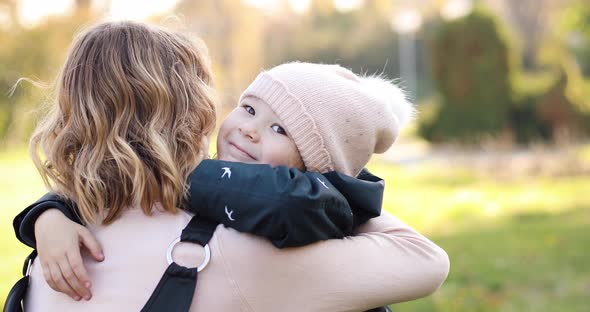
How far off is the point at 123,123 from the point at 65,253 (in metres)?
0.31

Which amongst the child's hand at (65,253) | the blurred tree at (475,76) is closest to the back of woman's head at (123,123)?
the child's hand at (65,253)

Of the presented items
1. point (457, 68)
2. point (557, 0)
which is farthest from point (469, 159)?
point (557, 0)

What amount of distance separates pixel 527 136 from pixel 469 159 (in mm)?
3955

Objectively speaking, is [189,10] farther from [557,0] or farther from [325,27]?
[557,0]

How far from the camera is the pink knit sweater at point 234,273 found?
1442 mm

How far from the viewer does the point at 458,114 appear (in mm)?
15148

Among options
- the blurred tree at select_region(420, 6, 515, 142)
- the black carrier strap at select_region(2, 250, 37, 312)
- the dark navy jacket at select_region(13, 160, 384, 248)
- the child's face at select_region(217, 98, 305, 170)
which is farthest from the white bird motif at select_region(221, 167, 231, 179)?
the blurred tree at select_region(420, 6, 515, 142)

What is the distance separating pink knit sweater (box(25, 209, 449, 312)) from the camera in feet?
4.73

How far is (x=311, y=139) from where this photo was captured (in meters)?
1.78

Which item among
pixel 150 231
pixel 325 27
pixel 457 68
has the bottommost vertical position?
pixel 325 27

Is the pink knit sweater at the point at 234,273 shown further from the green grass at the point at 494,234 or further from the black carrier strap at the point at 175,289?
the green grass at the point at 494,234

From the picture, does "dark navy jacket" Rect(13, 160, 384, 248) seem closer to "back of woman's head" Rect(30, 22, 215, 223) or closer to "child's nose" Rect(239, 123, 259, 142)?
"back of woman's head" Rect(30, 22, 215, 223)

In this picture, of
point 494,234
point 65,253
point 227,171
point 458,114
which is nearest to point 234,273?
point 227,171

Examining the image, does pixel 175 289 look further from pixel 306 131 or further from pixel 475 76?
pixel 475 76
